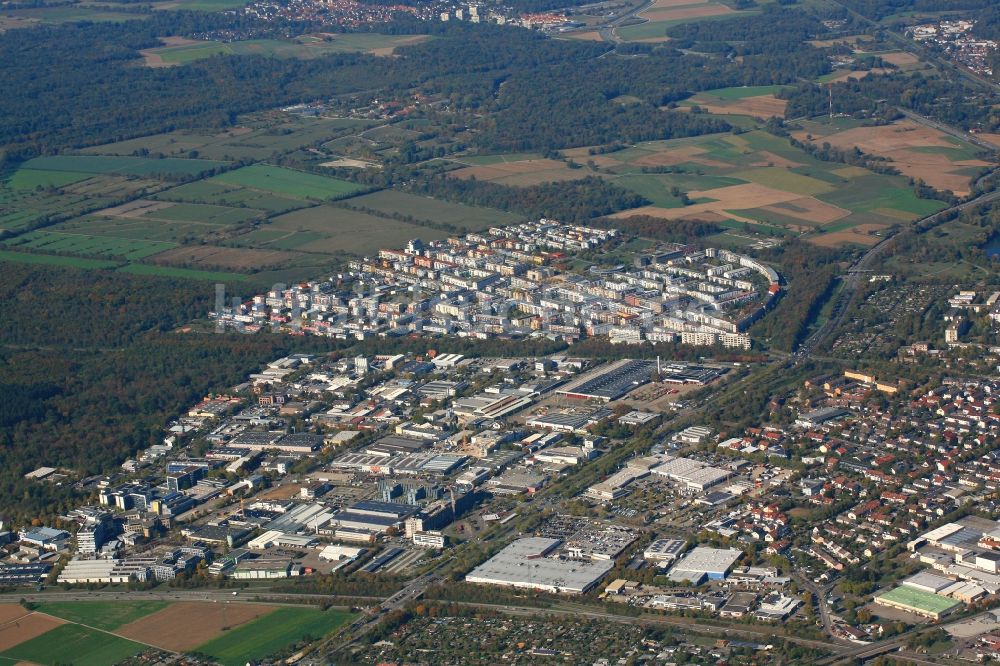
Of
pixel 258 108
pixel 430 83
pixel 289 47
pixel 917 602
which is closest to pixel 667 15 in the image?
pixel 289 47

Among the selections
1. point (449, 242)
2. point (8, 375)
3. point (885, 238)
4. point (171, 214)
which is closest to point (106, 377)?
point (8, 375)

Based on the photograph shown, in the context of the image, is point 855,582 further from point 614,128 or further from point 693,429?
point 614,128

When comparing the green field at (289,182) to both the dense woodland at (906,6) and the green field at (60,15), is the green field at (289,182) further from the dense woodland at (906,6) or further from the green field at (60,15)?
the dense woodland at (906,6)

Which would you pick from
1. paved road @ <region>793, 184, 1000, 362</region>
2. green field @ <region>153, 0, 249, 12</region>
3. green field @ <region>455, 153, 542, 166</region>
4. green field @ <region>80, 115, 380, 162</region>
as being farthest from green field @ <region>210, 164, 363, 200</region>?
green field @ <region>153, 0, 249, 12</region>

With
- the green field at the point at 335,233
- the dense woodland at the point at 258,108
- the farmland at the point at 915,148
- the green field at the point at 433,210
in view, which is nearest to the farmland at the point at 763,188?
the farmland at the point at 915,148

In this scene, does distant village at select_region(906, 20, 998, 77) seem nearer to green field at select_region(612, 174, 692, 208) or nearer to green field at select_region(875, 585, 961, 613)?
green field at select_region(612, 174, 692, 208)

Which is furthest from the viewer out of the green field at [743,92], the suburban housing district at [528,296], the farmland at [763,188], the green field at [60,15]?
the green field at [60,15]
